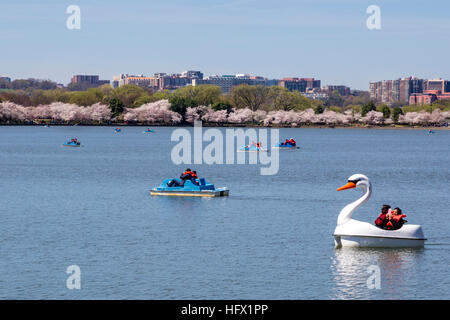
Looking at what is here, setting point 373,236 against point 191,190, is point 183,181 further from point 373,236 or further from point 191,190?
point 373,236

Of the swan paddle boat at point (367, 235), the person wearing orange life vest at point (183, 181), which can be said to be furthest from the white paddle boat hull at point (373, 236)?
the person wearing orange life vest at point (183, 181)

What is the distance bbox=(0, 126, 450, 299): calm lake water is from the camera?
90.2 feet

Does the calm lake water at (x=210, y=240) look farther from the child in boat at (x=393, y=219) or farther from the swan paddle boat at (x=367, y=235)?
the child in boat at (x=393, y=219)

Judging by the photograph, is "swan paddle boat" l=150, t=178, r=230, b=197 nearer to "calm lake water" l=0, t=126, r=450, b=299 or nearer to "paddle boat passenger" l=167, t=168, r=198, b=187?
"paddle boat passenger" l=167, t=168, r=198, b=187

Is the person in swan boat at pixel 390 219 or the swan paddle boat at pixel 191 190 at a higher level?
the person in swan boat at pixel 390 219

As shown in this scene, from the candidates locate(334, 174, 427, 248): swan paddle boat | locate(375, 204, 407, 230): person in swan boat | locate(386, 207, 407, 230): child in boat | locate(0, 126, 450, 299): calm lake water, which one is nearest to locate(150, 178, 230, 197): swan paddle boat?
locate(0, 126, 450, 299): calm lake water

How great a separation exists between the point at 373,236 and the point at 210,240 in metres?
7.54

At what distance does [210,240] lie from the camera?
1435 inches

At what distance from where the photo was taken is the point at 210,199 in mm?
50219

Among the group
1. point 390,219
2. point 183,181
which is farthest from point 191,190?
point 390,219

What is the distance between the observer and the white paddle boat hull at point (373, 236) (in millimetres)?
32906

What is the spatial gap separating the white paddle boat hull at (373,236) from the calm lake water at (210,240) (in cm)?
39

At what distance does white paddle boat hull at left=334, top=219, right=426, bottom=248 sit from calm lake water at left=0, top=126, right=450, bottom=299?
393mm
